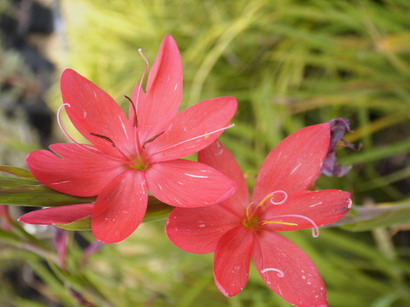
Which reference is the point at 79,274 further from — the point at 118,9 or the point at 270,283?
the point at 118,9

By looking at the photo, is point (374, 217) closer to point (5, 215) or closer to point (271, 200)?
point (271, 200)

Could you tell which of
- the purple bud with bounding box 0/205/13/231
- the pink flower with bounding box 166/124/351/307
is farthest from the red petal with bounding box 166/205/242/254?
the purple bud with bounding box 0/205/13/231

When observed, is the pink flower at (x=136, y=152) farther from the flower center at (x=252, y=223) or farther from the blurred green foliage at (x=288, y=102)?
the blurred green foliage at (x=288, y=102)

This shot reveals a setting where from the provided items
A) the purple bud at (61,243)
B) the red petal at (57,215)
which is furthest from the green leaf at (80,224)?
the purple bud at (61,243)

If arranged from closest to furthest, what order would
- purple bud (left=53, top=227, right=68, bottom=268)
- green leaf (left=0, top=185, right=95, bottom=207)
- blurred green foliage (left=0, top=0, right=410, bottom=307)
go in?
green leaf (left=0, top=185, right=95, bottom=207) < purple bud (left=53, top=227, right=68, bottom=268) < blurred green foliage (left=0, top=0, right=410, bottom=307)

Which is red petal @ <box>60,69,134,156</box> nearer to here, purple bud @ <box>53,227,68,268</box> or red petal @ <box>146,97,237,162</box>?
red petal @ <box>146,97,237,162</box>
